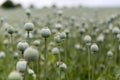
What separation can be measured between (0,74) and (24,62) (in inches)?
69.5

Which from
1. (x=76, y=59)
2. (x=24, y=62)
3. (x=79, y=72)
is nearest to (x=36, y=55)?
(x=24, y=62)

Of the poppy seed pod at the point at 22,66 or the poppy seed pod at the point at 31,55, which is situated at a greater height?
the poppy seed pod at the point at 31,55

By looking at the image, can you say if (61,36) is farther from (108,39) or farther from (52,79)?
(108,39)

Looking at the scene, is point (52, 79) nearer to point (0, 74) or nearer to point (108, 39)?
point (0, 74)

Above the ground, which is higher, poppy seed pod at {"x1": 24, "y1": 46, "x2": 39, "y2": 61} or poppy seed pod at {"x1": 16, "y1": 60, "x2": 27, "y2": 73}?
poppy seed pod at {"x1": 24, "y1": 46, "x2": 39, "y2": 61}

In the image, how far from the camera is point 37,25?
5941mm

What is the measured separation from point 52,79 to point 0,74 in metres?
0.47

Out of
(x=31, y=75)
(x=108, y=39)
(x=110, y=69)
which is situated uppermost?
(x=31, y=75)

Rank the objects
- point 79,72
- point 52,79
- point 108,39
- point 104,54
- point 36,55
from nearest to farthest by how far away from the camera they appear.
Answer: point 36,55, point 52,79, point 79,72, point 104,54, point 108,39

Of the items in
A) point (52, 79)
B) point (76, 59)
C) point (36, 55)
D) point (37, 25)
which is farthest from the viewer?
point (37, 25)

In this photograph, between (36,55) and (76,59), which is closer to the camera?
(36,55)

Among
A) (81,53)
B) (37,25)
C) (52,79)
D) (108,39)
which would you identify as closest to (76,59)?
(81,53)

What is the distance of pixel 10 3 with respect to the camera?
26188mm

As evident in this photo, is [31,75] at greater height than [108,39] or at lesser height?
greater
